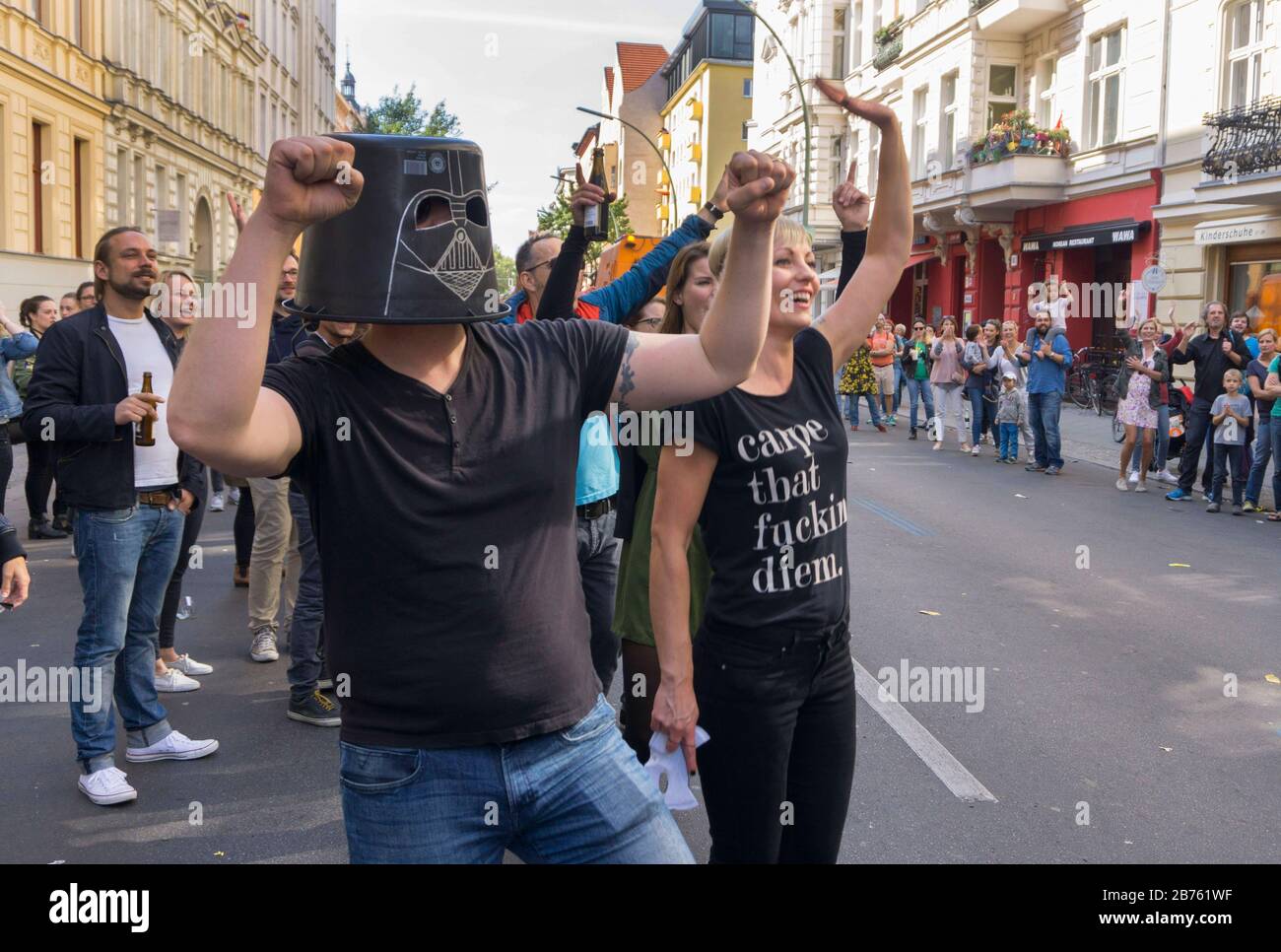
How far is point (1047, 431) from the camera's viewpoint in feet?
51.9

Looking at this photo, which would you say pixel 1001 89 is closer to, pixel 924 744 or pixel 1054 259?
pixel 1054 259

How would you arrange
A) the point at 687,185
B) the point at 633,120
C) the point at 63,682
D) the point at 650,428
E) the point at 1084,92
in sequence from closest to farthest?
the point at 650,428 → the point at 63,682 → the point at 1084,92 → the point at 687,185 → the point at 633,120

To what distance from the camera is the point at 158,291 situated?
5.91m

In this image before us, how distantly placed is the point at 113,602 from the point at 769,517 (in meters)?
2.99

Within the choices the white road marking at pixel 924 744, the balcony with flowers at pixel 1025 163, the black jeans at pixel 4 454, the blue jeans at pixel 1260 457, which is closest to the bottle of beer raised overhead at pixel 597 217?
the white road marking at pixel 924 744

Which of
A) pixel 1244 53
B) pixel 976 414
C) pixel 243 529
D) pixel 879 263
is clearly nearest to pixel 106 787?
pixel 879 263

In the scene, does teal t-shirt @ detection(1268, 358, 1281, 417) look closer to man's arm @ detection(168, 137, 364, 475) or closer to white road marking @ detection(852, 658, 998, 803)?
white road marking @ detection(852, 658, 998, 803)

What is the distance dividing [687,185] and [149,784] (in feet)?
245

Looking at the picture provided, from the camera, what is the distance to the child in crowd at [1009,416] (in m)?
16.7

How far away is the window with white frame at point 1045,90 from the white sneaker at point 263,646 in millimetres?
24865

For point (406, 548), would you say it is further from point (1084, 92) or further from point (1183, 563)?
point (1084, 92)
